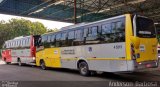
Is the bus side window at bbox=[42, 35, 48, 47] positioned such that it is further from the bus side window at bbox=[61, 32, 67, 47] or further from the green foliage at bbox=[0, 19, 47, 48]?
the green foliage at bbox=[0, 19, 47, 48]

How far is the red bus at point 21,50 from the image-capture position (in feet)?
69.8

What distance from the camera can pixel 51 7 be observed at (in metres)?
31.6

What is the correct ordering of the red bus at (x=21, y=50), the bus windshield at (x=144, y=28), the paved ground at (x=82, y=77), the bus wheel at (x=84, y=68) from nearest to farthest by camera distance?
1. the bus windshield at (x=144, y=28)
2. the paved ground at (x=82, y=77)
3. the bus wheel at (x=84, y=68)
4. the red bus at (x=21, y=50)

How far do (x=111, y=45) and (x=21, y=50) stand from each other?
13351mm

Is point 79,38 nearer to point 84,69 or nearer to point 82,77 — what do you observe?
point 84,69

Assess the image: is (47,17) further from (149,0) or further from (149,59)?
(149,59)

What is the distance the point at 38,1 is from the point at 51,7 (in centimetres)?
271

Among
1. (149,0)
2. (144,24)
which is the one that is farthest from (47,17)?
(144,24)

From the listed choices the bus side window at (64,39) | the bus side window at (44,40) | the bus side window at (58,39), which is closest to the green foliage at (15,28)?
the bus side window at (44,40)

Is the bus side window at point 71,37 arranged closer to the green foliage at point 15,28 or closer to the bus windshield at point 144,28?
the bus windshield at point 144,28

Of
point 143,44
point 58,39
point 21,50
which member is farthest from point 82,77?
point 21,50

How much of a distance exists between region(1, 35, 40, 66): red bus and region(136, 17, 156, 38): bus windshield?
36.9 feet

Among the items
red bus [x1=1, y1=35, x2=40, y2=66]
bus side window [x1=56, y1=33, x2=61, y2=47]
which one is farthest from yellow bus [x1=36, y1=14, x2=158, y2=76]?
red bus [x1=1, y1=35, x2=40, y2=66]

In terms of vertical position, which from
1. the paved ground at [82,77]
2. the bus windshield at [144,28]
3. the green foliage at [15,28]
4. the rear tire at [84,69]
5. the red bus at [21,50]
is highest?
the green foliage at [15,28]
